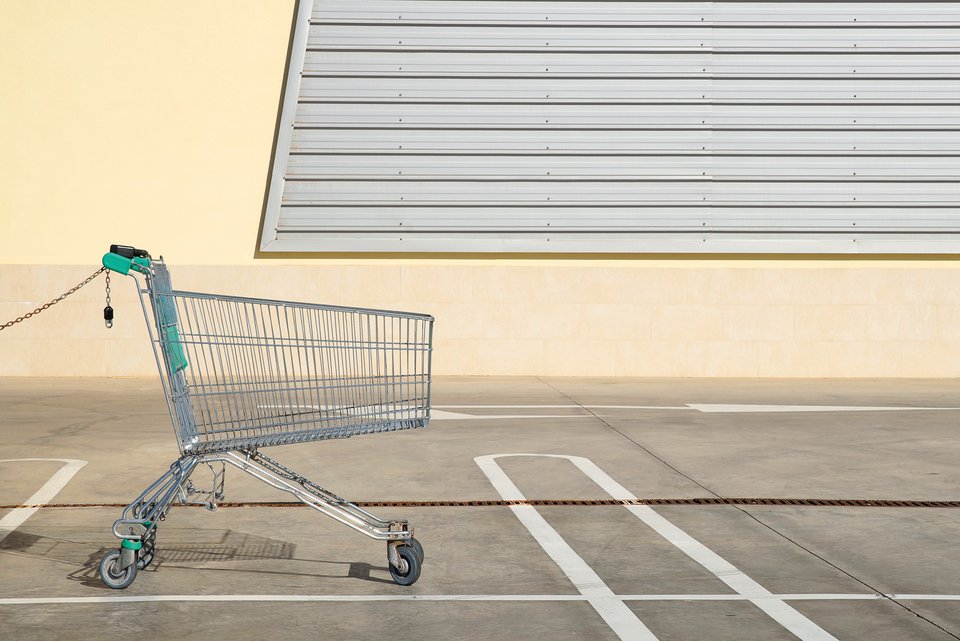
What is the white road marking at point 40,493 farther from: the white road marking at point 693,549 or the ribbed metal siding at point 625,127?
the ribbed metal siding at point 625,127

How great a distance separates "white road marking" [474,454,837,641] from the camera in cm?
365

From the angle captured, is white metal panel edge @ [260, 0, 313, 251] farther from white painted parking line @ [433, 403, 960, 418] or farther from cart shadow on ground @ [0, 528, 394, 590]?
cart shadow on ground @ [0, 528, 394, 590]

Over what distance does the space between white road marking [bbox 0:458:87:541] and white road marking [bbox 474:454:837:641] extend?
7.88 feet

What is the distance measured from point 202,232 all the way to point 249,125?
5.00 feet

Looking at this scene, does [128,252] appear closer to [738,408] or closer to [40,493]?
[40,493]

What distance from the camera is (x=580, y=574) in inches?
169

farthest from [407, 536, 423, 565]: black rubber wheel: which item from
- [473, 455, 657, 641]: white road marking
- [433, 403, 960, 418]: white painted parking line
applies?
[433, 403, 960, 418]: white painted parking line

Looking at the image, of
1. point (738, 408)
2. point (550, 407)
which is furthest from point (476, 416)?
point (738, 408)

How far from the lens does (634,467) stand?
687 cm

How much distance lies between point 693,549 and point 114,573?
92.3 inches

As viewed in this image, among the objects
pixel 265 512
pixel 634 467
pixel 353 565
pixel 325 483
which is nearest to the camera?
pixel 353 565

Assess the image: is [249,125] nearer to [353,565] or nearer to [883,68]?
[883,68]

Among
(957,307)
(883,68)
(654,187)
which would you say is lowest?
(957,307)

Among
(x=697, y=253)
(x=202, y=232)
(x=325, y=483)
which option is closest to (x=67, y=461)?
(x=325, y=483)
